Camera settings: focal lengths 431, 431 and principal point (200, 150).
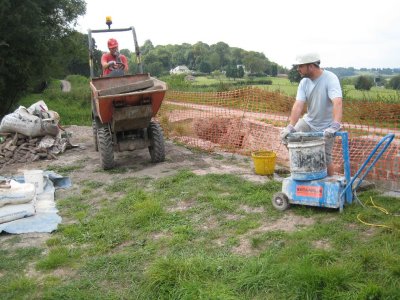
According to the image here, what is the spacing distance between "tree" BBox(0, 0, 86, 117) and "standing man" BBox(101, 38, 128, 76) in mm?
7503

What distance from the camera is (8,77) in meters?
16.0

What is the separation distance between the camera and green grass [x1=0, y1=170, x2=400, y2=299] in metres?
3.44

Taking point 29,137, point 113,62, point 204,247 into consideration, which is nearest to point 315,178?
point 204,247

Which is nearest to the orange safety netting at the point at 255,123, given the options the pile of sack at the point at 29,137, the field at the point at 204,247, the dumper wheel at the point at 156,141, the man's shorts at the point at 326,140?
the field at the point at 204,247

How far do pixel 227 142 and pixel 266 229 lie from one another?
526cm

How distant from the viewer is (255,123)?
969 cm

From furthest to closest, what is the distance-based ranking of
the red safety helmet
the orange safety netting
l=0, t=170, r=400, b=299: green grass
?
the red safety helmet → the orange safety netting → l=0, t=170, r=400, b=299: green grass

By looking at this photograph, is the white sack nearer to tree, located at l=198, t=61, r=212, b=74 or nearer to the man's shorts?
the man's shorts

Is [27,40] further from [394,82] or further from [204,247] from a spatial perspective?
[204,247]

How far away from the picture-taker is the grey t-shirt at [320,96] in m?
4.98

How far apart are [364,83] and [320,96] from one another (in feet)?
41.4

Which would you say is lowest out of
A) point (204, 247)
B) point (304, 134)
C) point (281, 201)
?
point (204, 247)

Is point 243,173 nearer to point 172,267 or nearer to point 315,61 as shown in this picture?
point 315,61

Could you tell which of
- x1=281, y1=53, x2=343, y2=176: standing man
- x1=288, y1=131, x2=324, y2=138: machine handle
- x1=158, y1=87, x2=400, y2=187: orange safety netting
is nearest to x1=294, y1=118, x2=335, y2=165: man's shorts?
x1=281, y1=53, x2=343, y2=176: standing man
